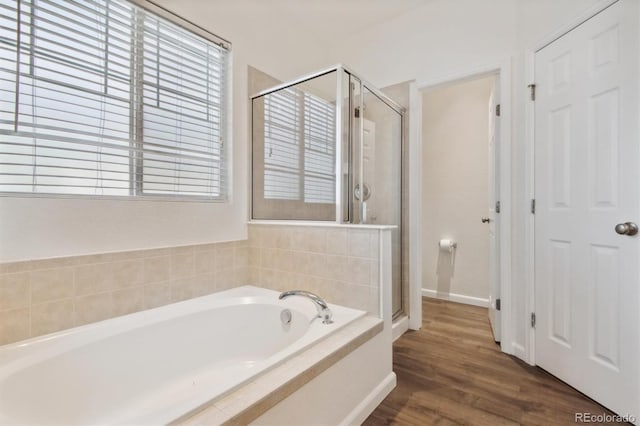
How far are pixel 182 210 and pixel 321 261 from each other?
943 millimetres

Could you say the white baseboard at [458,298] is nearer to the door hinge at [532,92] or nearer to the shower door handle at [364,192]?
the shower door handle at [364,192]

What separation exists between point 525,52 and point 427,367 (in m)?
2.20

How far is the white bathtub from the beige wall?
2.11m

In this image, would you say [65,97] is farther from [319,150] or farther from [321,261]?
[321,261]

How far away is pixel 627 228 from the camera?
1426 millimetres

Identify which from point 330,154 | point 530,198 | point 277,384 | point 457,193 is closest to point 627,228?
point 530,198

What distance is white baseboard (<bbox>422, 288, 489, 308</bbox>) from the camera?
10.4 feet

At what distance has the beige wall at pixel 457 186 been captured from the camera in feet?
10.5

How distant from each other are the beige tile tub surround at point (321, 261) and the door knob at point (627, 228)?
1149 mm

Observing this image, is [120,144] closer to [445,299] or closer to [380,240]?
[380,240]

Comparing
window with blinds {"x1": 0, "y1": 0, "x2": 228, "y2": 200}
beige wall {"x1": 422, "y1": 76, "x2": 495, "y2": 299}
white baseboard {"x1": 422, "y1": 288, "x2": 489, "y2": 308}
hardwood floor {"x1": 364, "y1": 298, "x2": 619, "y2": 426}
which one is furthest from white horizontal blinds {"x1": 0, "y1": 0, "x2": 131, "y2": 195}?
white baseboard {"x1": 422, "y1": 288, "x2": 489, "y2": 308}

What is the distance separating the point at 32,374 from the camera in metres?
1.14

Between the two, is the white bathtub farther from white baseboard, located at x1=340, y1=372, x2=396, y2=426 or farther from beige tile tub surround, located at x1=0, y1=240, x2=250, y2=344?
white baseboard, located at x1=340, y1=372, x2=396, y2=426

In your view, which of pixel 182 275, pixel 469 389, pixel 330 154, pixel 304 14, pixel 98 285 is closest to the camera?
pixel 98 285
